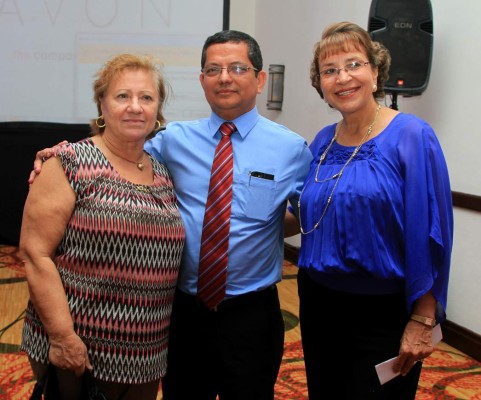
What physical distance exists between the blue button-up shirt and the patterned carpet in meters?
1.17

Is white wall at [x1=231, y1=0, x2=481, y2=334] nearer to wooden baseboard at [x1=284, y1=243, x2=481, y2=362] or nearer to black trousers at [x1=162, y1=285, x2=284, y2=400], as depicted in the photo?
wooden baseboard at [x1=284, y1=243, x2=481, y2=362]

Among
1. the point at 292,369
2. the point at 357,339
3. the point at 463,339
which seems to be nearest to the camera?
the point at 357,339

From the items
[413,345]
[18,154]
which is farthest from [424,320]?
[18,154]

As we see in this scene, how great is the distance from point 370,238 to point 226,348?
0.60 meters

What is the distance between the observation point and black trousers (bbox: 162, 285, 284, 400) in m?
1.83

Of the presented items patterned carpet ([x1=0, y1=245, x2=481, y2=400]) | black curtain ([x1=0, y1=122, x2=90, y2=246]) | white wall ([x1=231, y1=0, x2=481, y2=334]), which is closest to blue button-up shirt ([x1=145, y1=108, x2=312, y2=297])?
patterned carpet ([x1=0, y1=245, x2=481, y2=400])

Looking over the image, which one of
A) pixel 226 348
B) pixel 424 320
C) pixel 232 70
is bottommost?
pixel 226 348

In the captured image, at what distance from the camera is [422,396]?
9.36 ft

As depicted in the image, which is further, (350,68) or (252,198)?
(252,198)

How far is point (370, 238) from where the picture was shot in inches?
63.9

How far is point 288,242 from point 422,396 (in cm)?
305

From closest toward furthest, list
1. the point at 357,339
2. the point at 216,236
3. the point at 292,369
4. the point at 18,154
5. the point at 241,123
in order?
the point at 357,339 → the point at 216,236 → the point at 241,123 → the point at 292,369 → the point at 18,154

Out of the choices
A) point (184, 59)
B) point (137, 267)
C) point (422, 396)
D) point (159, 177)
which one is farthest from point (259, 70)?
point (184, 59)

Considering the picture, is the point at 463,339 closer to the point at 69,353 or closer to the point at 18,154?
the point at 69,353
